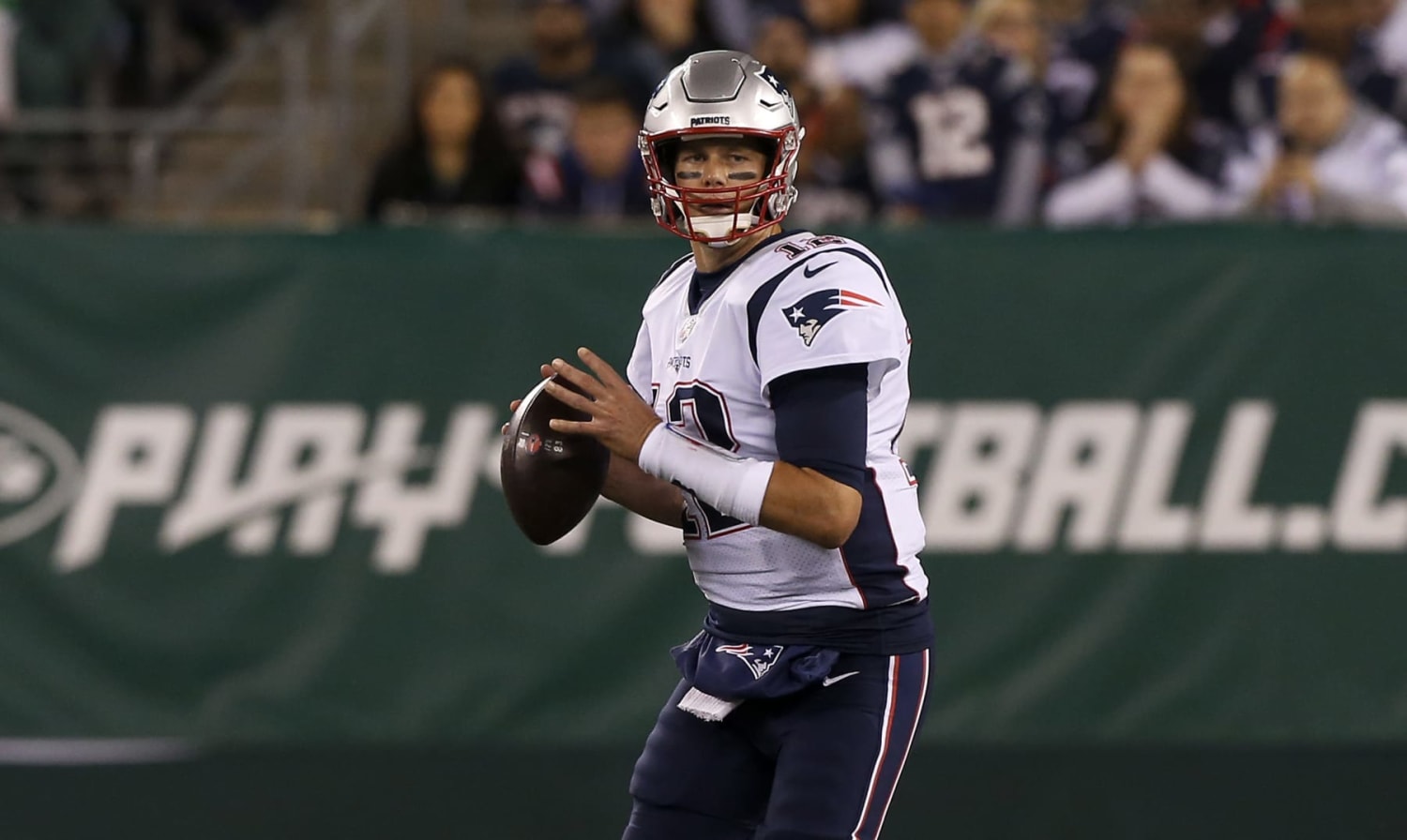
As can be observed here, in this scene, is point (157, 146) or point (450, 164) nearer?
point (450, 164)

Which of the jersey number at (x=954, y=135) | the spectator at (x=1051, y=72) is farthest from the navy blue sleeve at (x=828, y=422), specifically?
the spectator at (x=1051, y=72)

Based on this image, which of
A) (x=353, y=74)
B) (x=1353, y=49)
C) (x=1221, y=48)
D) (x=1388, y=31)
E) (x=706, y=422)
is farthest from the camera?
(x=353, y=74)

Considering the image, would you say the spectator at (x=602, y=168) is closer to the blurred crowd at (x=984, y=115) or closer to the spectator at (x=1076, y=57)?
the blurred crowd at (x=984, y=115)

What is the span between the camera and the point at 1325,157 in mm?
7965

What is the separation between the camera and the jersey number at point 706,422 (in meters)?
3.72

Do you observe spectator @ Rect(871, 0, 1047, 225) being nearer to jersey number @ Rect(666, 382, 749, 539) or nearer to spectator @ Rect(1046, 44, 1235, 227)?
spectator @ Rect(1046, 44, 1235, 227)

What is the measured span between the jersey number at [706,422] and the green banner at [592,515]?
9.69 feet

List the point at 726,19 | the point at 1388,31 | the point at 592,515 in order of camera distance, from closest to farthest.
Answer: the point at 592,515
the point at 1388,31
the point at 726,19

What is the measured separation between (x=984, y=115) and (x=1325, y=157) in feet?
4.54

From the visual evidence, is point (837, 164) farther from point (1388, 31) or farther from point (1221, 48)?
point (1388, 31)

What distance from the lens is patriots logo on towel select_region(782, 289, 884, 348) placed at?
352cm

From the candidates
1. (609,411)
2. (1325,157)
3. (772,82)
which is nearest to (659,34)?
(1325,157)

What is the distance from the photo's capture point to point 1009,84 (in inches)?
329

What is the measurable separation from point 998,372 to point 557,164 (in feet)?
7.71
